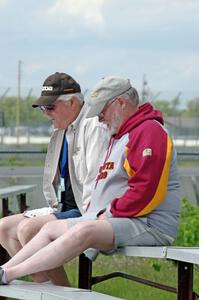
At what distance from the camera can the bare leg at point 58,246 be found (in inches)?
243

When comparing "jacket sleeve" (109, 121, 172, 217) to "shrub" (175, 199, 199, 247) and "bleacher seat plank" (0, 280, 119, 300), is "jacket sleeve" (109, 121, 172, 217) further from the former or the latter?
"shrub" (175, 199, 199, 247)

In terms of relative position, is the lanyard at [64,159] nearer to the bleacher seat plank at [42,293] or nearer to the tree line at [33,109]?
the bleacher seat plank at [42,293]

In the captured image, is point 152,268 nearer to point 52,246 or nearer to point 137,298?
point 137,298

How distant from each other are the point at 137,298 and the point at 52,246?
2.34 meters

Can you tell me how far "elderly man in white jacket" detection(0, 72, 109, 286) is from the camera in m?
7.15

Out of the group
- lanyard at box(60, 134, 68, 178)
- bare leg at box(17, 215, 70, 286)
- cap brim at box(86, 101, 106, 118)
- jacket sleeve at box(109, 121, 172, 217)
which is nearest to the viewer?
jacket sleeve at box(109, 121, 172, 217)

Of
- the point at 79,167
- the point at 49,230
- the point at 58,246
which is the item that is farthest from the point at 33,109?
the point at 58,246

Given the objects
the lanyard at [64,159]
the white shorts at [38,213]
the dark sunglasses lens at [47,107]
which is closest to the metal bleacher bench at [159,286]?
the white shorts at [38,213]

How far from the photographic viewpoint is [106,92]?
21.8 ft

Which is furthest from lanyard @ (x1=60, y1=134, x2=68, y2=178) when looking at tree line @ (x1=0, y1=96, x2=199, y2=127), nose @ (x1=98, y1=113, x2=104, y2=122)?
tree line @ (x1=0, y1=96, x2=199, y2=127)

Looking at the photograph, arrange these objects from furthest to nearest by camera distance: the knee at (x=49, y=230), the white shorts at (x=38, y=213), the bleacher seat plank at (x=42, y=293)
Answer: the white shorts at (x=38, y=213), the knee at (x=49, y=230), the bleacher seat plank at (x=42, y=293)

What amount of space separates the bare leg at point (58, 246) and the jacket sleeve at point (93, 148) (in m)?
0.66

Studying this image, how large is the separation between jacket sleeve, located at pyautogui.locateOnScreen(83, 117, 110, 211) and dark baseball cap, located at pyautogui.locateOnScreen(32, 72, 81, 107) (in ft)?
0.80

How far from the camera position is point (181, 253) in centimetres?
578
